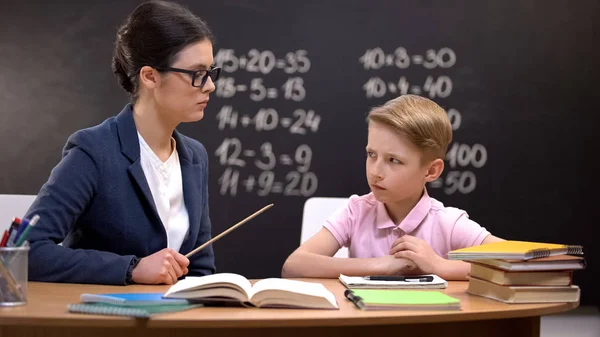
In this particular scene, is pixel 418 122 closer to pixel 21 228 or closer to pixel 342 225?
pixel 342 225

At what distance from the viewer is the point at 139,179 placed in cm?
199

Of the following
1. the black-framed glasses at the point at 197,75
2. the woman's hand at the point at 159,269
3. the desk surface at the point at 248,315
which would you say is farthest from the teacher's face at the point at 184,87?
the desk surface at the point at 248,315

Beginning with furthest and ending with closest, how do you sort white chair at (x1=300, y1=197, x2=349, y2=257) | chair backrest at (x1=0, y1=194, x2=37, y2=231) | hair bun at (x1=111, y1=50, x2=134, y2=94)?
white chair at (x1=300, y1=197, x2=349, y2=257) → chair backrest at (x1=0, y1=194, x2=37, y2=231) → hair bun at (x1=111, y1=50, x2=134, y2=94)

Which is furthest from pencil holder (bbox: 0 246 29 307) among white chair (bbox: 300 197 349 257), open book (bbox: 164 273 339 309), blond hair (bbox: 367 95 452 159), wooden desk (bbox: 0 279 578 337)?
white chair (bbox: 300 197 349 257)

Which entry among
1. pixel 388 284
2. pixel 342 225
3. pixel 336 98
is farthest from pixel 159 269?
pixel 336 98

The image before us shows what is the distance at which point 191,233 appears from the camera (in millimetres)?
2166

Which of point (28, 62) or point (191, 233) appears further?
point (28, 62)

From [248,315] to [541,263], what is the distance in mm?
687

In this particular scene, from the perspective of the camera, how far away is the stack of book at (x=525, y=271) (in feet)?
5.37

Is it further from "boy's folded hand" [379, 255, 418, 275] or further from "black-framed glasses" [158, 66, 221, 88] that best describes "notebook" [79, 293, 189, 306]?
"black-framed glasses" [158, 66, 221, 88]

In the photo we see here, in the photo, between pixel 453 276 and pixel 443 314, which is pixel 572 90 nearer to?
pixel 453 276

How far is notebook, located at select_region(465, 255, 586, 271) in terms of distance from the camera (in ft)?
5.40

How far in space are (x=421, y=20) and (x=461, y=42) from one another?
23 centimetres

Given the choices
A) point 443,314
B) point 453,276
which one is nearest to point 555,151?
point 453,276
